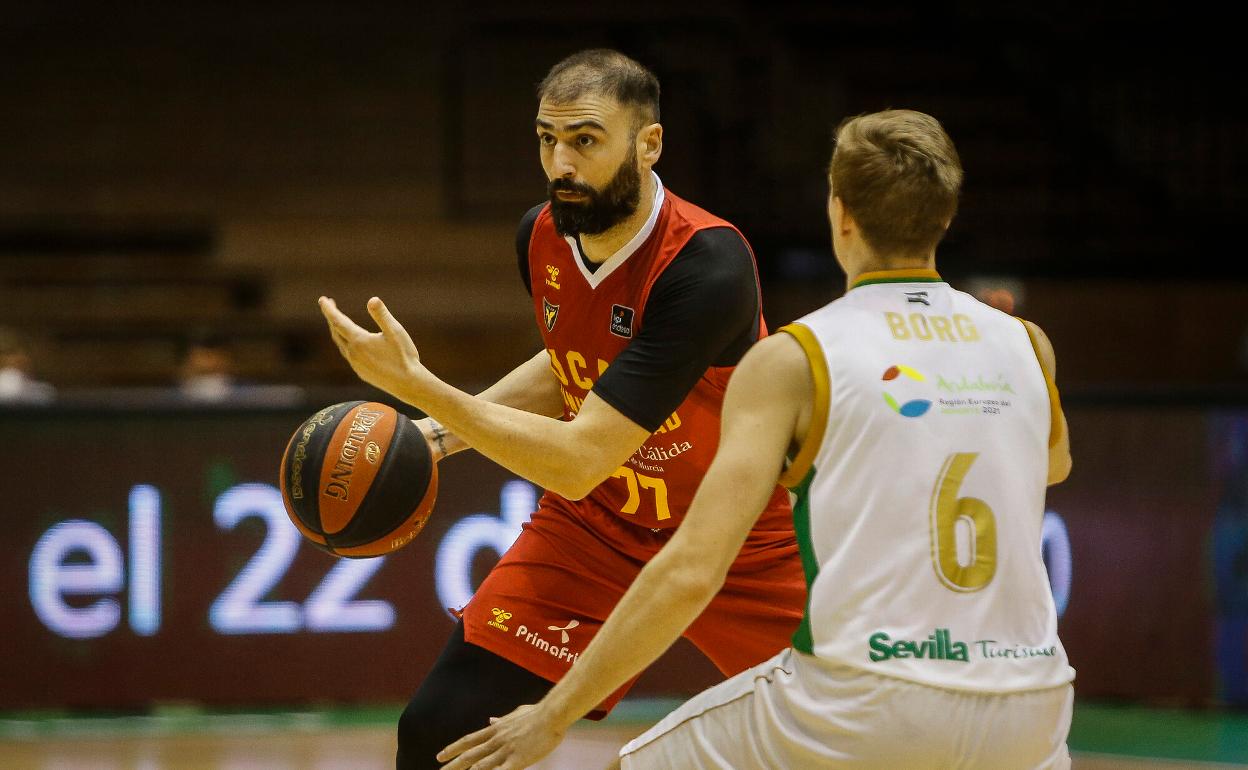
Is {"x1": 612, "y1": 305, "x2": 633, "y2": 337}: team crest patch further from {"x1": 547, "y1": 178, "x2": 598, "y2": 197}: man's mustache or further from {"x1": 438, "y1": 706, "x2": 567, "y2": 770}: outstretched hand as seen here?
{"x1": 438, "y1": 706, "x2": 567, "y2": 770}: outstretched hand

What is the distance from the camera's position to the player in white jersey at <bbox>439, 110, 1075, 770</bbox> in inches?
84.7

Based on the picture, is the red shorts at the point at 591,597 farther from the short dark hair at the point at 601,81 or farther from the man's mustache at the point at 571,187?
the short dark hair at the point at 601,81

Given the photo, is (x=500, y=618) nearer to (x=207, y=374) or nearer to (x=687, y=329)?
(x=687, y=329)

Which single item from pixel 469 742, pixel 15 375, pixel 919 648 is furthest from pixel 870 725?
pixel 15 375

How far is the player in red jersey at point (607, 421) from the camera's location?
3158 millimetres

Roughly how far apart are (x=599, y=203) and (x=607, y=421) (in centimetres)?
57

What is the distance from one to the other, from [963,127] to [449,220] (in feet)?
13.6

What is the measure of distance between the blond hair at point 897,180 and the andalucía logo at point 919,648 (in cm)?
60

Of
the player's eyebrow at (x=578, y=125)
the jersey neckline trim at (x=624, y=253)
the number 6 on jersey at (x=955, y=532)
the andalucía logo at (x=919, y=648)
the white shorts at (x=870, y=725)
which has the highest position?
the player's eyebrow at (x=578, y=125)

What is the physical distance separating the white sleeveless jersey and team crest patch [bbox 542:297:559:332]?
4.63 ft

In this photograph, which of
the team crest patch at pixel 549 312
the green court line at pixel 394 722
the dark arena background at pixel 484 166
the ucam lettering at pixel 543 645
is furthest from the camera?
the dark arena background at pixel 484 166

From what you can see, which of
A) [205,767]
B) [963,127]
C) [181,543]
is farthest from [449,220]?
[205,767]

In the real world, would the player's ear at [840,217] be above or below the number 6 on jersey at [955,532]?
above

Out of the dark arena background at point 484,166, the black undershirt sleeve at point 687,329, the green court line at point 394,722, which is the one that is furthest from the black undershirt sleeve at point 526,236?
the dark arena background at point 484,166
